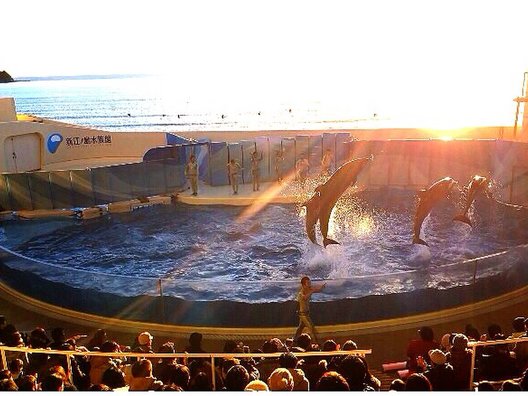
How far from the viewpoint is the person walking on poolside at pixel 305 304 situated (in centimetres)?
852

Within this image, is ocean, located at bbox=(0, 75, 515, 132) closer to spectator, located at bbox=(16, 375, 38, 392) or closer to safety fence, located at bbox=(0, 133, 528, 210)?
safety fence, located at bbox=(0, 133, 528, 210)

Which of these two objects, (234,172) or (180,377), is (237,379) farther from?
(234,172)

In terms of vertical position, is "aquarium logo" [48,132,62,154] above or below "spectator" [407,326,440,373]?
above

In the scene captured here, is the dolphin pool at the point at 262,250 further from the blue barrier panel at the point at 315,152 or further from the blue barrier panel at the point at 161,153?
the blue barrier panel at the point at 315,152

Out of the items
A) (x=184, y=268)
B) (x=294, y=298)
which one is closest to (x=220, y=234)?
(x=184, y=268)

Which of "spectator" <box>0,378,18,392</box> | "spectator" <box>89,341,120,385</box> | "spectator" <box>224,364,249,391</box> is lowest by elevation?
"spectator" <box>89,341,120,385</box>

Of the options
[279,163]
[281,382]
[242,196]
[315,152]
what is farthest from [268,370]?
[315,152]

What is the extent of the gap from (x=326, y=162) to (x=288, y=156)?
302 cm

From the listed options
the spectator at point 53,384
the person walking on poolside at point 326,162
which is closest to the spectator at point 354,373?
the spectator at point 53,384

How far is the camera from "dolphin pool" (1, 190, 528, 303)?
9562mm

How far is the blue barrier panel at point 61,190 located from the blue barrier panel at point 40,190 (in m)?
0.17

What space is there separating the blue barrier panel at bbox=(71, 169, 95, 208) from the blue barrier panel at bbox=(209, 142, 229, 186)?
206 inches

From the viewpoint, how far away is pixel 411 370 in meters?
6.74

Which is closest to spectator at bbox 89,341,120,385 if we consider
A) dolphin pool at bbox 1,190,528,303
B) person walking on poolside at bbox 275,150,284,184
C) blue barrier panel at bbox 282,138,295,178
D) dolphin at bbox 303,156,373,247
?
dolphin pool at bbox 1,190,528,303
